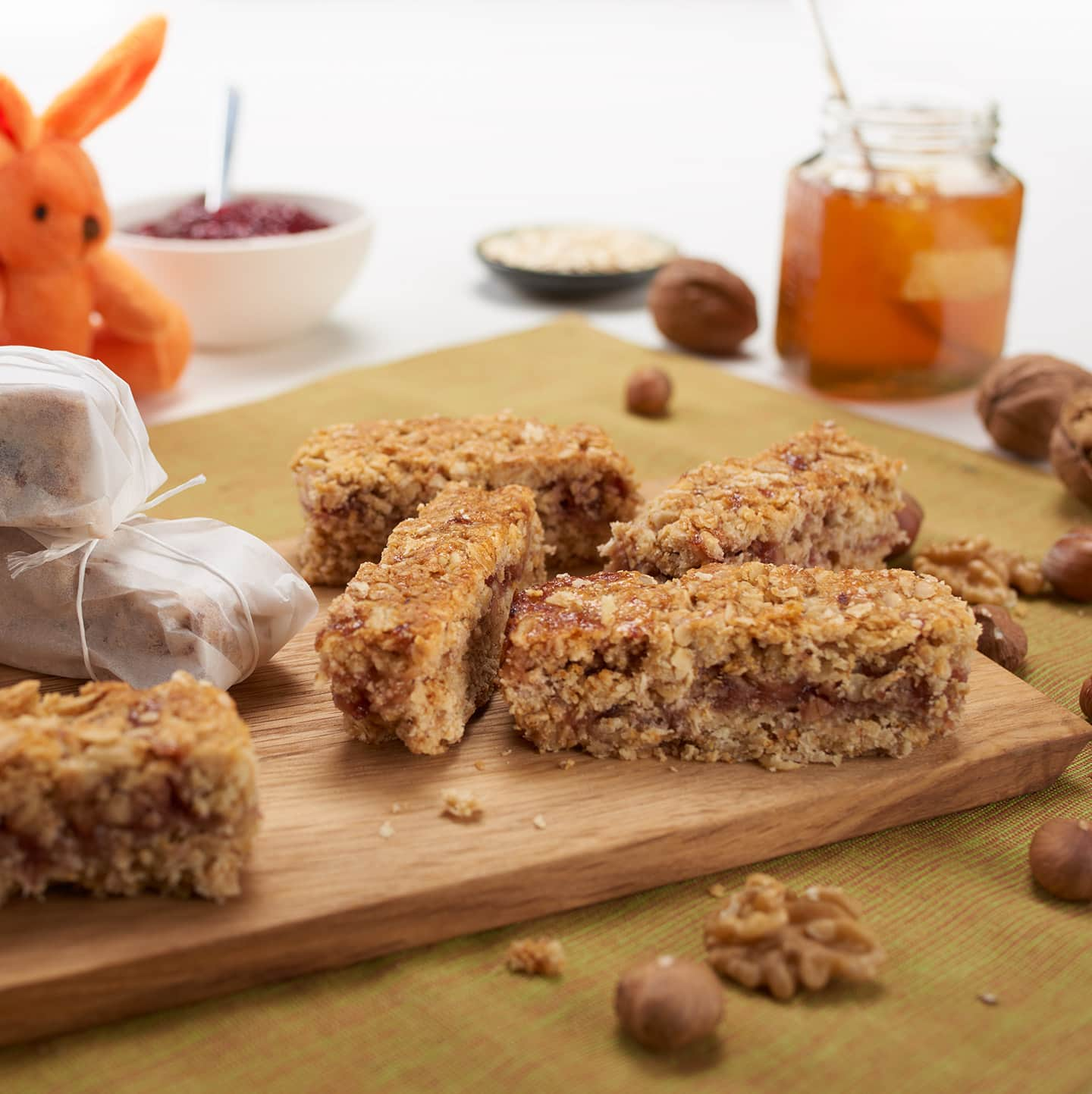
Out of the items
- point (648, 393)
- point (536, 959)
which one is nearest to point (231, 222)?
point (648, 393)

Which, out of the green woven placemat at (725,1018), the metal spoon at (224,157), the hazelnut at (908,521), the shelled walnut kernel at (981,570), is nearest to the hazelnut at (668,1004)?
the green woven placemat at (725,1018)

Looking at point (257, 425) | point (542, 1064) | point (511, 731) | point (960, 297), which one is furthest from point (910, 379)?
point (542, 1064)

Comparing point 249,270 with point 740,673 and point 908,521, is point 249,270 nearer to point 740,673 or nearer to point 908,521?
point 908,521

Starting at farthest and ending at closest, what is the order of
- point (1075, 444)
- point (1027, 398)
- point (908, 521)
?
point (1027, 398), point (1075, 444), point (908, 521)

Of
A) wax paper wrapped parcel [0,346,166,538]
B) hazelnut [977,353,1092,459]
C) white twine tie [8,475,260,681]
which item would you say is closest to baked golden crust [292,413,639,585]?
white twine tie [8,475,260,681]

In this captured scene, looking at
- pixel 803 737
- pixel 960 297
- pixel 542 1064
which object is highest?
pixel 960 297

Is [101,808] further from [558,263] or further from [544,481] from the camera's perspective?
[558,263]

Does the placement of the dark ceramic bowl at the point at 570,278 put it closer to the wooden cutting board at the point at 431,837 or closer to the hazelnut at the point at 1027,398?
the hazelnut at the point at 1027,398
